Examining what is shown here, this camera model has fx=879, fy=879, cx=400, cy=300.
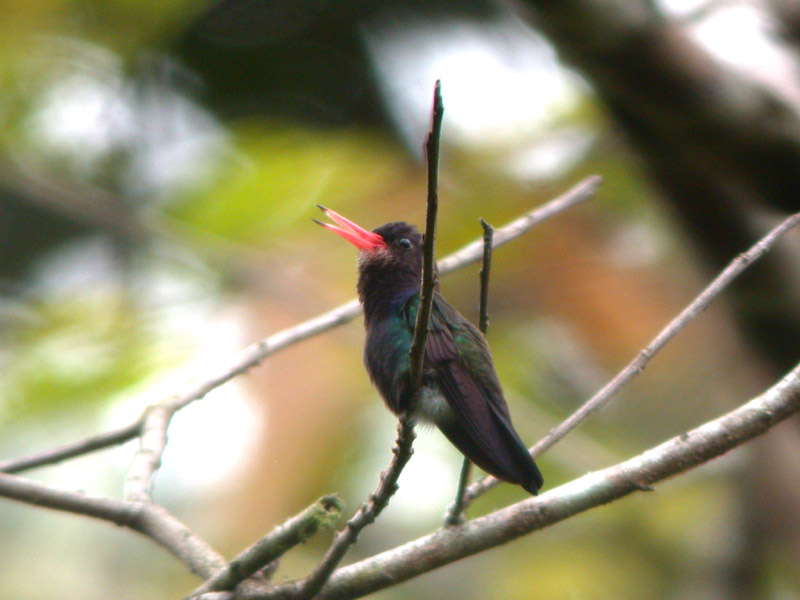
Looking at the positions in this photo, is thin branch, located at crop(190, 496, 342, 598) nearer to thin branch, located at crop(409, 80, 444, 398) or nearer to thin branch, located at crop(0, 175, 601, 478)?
thin branch, located at crop(409, 80, 444, 398)

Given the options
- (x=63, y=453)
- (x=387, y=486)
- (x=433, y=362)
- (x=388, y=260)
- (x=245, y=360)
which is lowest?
(x=387, y=486)

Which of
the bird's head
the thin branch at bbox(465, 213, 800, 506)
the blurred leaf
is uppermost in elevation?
the blurred leaf

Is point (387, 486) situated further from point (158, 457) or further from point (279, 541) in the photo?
point (158, 457)

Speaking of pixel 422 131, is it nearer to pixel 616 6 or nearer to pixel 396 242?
pixel 616 6

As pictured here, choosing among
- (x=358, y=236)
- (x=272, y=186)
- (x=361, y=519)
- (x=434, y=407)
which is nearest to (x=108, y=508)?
(x=361, y=519)

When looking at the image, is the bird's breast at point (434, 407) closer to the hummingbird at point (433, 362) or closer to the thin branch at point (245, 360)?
the hummingbird at point (433, 362)

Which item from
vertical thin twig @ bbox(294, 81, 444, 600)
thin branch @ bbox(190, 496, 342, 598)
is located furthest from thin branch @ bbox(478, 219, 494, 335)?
thin branch @ bbox(190, 496, 342, 598)
